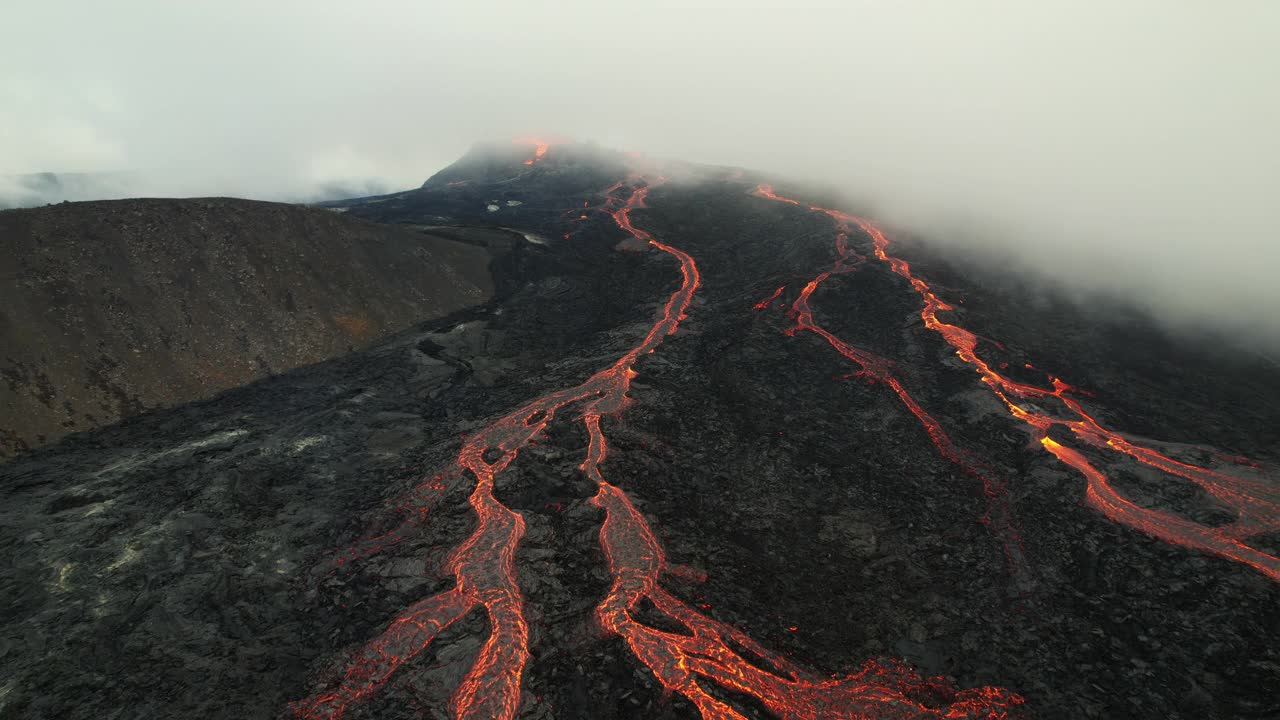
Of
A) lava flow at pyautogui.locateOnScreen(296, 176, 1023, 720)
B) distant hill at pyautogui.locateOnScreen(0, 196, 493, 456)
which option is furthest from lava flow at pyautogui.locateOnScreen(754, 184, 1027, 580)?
distant hill at pyautogui.locateOnScreen(0, 196, 493, 456)

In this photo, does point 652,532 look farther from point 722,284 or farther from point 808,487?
point 722,284

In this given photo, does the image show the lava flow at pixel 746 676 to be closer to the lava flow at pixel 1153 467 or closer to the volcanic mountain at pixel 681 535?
the volcanic mountain at pixel 681 535

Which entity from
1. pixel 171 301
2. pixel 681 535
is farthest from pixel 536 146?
pixel 681 535

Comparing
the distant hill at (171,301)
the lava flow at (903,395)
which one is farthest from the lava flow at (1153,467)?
the distant hill at (171,301)

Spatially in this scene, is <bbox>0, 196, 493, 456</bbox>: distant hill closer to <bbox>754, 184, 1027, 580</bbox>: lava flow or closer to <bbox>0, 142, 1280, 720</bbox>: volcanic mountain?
<bbox>0, 142, 1280, 720</bbox>: volcanic mountain

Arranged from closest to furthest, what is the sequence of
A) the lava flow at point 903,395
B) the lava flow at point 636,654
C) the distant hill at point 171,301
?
1. the lava flow at point 636,654
2. the lava flow at point 903,395
3. the distant hill at point 171,301

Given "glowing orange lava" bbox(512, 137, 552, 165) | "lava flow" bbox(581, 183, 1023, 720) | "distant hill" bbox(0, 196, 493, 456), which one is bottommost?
"lava flow" bbox(581, 183, 1023, 720)
